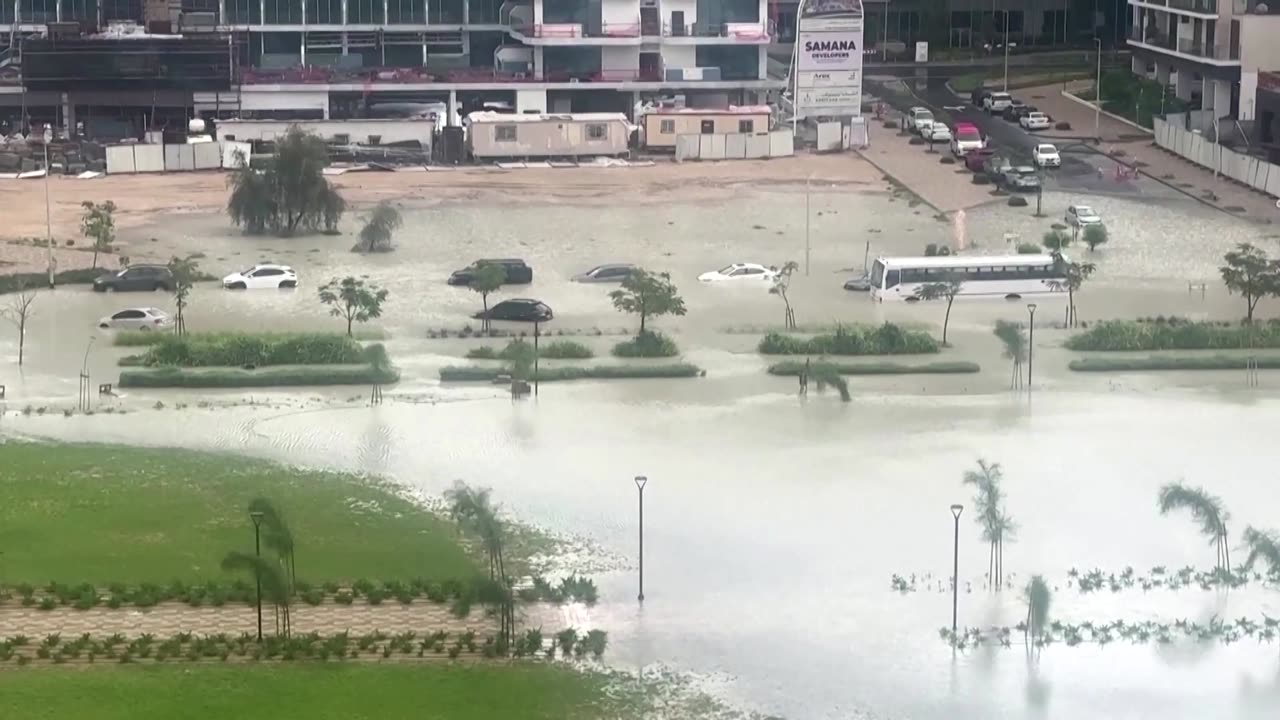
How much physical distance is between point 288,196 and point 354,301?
6213 mm

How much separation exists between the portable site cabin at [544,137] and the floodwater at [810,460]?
7.64 metres

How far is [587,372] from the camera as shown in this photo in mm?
20969

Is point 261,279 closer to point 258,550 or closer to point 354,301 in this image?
point 354,301

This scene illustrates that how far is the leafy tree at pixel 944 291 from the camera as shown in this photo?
23172mm

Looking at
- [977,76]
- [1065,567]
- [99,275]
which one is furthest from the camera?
[977,76]

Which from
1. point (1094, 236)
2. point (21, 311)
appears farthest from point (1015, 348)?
point (21, 311)

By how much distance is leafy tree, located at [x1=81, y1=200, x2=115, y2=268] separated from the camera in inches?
1029

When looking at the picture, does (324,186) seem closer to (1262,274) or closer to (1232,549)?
(1262,274)

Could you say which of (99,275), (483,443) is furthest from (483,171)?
(483,443)

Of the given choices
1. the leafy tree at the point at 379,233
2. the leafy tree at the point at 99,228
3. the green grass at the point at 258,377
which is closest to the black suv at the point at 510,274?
the leafy tree at the point at 379,233

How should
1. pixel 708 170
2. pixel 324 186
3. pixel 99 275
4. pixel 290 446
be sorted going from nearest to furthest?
pixel 290 446, pixel 99 275, pixel 324 186, pixel 708 170

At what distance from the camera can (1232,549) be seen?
624 inches

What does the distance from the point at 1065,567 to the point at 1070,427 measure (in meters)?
3.80

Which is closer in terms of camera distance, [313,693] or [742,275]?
[313,693]
